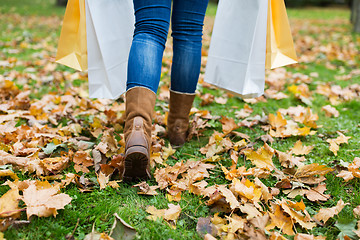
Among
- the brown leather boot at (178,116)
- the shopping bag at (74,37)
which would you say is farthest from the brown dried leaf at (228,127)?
the shopping bag at (74,37)

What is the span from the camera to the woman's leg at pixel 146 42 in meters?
1.33

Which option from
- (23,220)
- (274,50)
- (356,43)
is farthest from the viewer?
(356,43)

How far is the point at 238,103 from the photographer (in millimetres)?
2680

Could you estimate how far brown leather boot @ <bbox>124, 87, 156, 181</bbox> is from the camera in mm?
1247

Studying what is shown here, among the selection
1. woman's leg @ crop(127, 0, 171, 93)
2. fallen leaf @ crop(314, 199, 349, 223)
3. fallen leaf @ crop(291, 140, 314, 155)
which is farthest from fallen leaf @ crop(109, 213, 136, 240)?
fallen leaf @ crop(291, 140, 314, 155)

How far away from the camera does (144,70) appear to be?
1.34 metres

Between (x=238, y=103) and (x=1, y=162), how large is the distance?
6.17 feet

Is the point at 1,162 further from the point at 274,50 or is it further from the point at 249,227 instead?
the point at 274,50

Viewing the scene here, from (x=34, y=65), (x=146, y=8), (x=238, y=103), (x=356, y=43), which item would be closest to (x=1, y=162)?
(x=146, y=8)

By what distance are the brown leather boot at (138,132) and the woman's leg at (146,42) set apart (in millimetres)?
53

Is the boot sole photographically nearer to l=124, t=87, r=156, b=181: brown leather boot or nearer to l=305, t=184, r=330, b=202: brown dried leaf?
l=124, t=87, r=156, b=181: brown leather boot

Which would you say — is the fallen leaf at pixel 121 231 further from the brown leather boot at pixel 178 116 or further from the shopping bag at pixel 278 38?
the shopping bag at pixel 278 38

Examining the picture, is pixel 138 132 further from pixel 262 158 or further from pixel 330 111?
pixel 330 111

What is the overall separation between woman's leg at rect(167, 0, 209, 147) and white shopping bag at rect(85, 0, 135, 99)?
0.95ft
